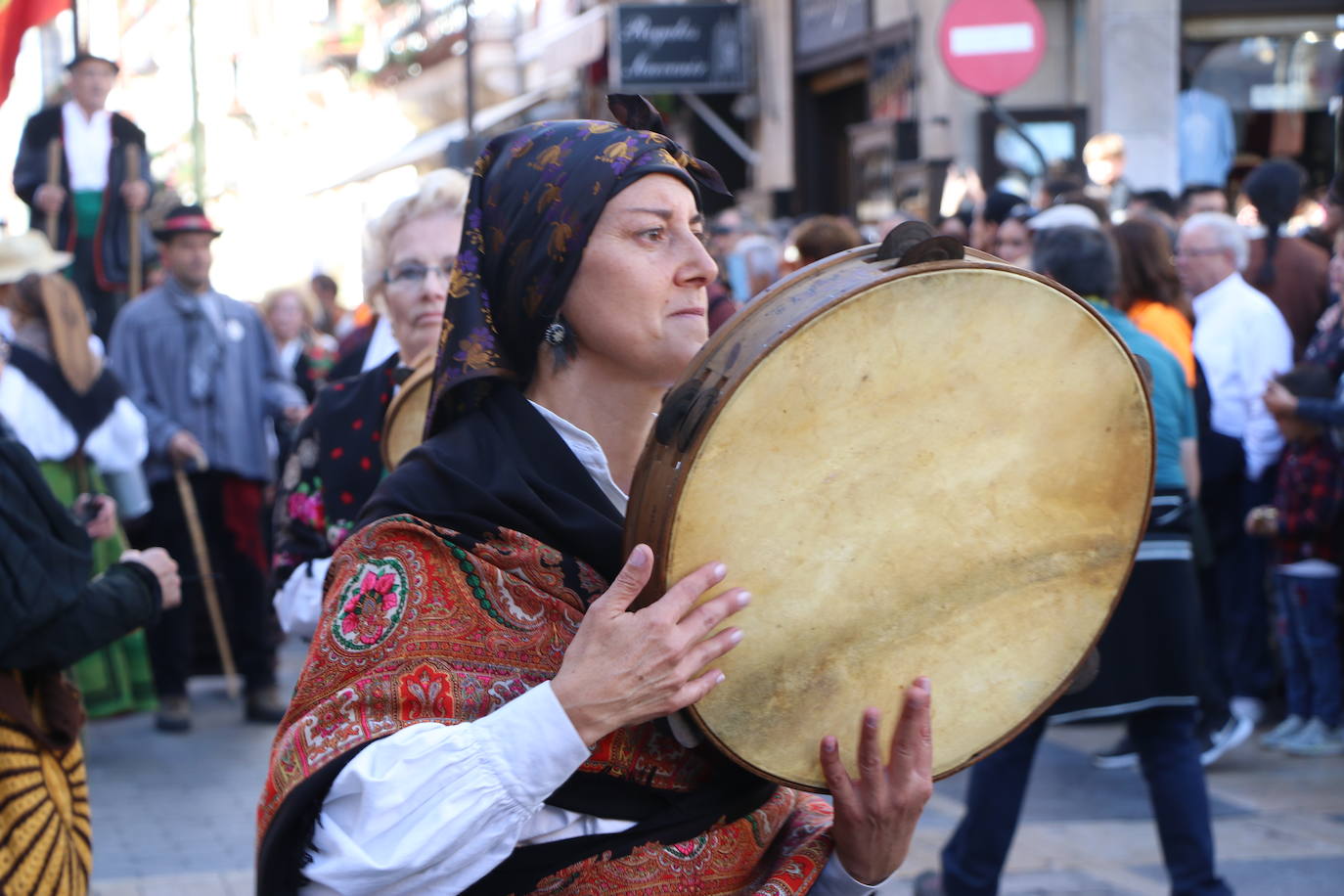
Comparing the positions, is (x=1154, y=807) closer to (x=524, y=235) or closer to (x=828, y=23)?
(x=524, y=235)

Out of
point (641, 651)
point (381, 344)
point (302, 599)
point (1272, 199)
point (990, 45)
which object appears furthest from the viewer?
point (990, 45)

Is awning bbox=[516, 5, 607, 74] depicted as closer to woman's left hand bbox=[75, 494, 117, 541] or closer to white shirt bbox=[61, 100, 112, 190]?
white shirt bbox=[61, 100, 112, 190]

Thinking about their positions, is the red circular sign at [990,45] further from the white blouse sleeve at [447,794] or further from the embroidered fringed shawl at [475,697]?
the white blouse sleeve at [447,794]

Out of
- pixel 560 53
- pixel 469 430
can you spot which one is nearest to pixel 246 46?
pixel 560 53

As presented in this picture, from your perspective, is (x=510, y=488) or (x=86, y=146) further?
(x=86, y=146)

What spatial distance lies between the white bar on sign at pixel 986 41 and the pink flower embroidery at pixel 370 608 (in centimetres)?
808

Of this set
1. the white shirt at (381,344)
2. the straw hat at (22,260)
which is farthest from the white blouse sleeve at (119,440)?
the white shirt at (381,344)

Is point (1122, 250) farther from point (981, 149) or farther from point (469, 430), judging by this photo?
point (981, 149)

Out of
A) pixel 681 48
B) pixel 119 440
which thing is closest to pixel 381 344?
pixel 119 440

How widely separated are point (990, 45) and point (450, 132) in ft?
59.6

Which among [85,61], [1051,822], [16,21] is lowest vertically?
[1051,822]

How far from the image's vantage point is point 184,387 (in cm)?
748

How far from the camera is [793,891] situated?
189 cm

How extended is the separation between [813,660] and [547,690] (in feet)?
0.95
